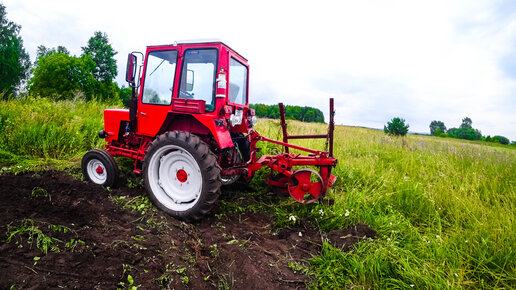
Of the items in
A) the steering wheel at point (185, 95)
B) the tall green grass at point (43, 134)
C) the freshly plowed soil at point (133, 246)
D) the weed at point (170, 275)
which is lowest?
the weed at point (170, 275)

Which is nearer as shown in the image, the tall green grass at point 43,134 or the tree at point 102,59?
the tall green grass at point 43,134

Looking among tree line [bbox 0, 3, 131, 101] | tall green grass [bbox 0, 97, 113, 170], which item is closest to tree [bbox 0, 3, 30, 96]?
tree line [bbox 0, 3, 131, 101]

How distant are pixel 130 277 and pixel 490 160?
6.87m

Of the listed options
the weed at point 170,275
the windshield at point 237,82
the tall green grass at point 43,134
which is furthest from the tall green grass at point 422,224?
the tall green grass at point 43,134

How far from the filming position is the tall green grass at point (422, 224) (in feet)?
8.08

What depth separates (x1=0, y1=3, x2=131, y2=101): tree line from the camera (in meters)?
28.4

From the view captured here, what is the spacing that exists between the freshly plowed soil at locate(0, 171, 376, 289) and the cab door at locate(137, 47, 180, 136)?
1224mm

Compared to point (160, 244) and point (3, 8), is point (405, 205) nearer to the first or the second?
point (160, 244)

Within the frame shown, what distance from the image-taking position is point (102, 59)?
34.2m

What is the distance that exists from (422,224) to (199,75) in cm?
360

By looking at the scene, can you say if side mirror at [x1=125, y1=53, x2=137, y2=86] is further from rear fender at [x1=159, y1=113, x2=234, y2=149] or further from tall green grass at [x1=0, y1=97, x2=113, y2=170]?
tall green grass at [x1=0, y1=97, x2=113, y2=170]

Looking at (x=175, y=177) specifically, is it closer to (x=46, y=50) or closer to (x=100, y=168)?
(x=100, y=168)

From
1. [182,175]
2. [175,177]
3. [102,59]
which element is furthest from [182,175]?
[102,59]

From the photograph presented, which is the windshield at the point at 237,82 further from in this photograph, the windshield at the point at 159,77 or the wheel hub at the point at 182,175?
the wheel hub at the point at 182,175
